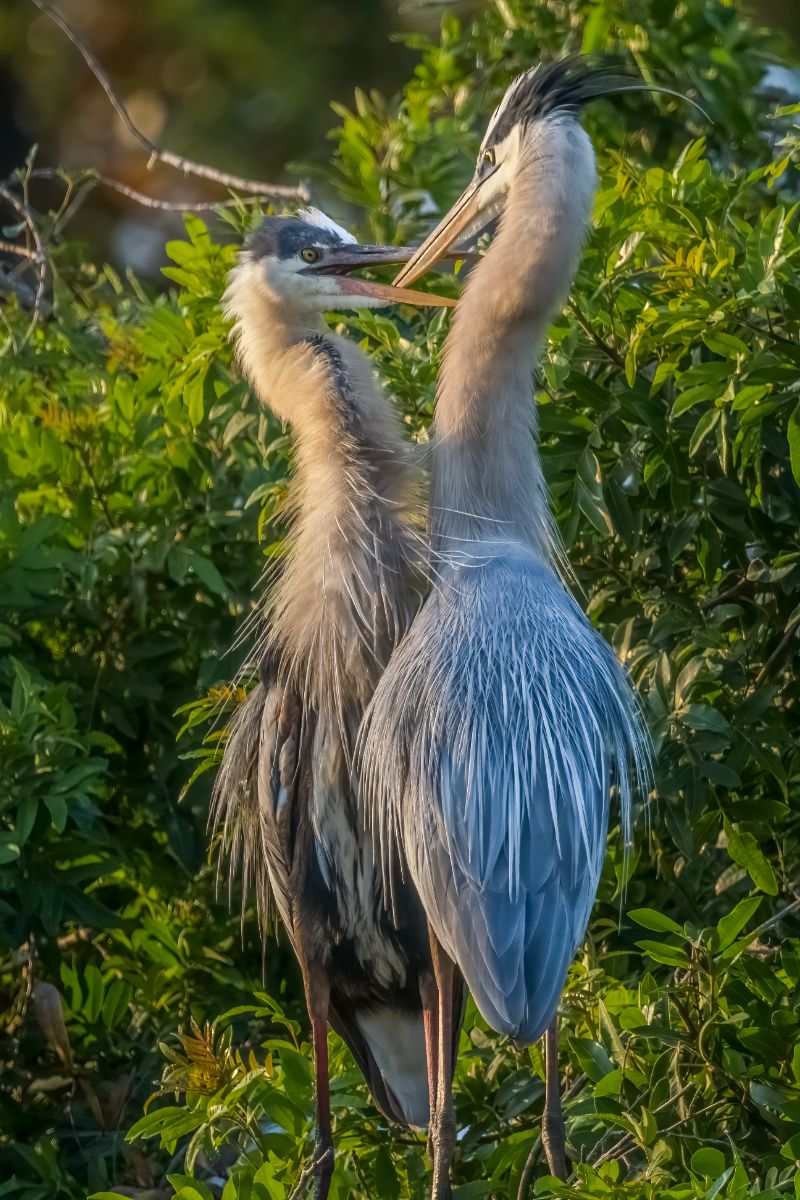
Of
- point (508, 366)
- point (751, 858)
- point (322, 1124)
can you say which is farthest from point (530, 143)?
point (322, 1124)

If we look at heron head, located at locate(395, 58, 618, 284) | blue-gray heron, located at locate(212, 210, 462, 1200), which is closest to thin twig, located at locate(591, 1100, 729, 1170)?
blue-gray heron, located at locate(212, 210, 462, 1200)

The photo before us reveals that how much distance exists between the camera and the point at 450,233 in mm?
2846

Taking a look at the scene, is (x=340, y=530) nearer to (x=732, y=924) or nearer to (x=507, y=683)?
(x=507, y=683)

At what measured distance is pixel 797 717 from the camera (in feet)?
8.75

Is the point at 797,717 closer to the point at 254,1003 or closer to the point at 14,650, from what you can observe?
the point at 254,1003

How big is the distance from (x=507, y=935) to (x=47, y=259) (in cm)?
204

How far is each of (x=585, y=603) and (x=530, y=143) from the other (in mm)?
747

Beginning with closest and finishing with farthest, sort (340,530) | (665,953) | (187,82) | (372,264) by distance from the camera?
(665,953) < (340,530) < (372,264) < (187,82)

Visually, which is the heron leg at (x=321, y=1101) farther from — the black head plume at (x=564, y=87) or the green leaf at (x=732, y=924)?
the black head plume at (x=564, y=87)

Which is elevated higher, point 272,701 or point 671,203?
point 671,203

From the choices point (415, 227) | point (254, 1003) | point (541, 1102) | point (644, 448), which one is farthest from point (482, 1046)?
point (415, 227)

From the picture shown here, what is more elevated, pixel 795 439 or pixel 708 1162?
pixel 795 439

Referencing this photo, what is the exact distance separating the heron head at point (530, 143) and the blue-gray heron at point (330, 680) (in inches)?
5.0

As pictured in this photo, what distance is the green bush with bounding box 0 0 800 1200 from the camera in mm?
2377
